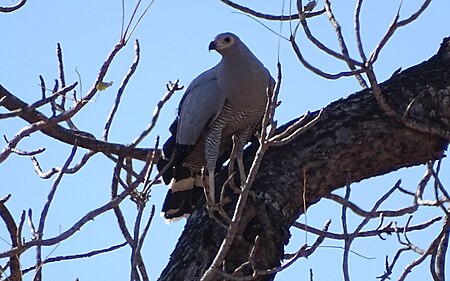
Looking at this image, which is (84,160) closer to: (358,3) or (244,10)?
(244,10)

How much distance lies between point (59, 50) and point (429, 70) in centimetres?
180

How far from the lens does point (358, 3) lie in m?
4.12

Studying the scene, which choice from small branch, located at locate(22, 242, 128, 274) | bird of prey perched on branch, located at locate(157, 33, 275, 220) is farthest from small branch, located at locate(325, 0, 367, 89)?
bird of prey perched on branch, located at locate(157, 33, 275, 220)

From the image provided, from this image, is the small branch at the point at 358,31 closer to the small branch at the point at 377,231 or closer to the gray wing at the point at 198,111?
the small branch at the point at 377,231

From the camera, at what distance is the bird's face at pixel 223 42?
6.74m

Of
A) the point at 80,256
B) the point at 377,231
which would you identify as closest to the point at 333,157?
the point at 377,231

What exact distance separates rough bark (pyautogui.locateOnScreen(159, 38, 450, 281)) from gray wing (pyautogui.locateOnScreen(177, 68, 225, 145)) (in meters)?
1.64

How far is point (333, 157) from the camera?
470cm

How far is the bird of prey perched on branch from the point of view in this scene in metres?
6.52

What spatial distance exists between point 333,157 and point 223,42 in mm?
2291

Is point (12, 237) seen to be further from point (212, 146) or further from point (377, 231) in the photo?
point (212, 146)

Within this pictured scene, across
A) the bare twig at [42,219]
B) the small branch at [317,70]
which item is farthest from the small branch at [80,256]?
the small branch at [317,70]

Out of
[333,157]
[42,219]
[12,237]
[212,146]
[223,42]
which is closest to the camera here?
[42,219]

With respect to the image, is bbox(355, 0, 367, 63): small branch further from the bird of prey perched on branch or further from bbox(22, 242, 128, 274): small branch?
the bird of prey perched on branch
